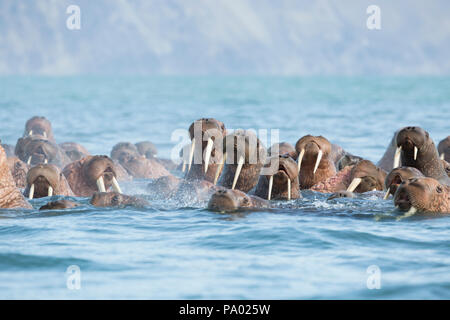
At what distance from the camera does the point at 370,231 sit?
10.0 meters

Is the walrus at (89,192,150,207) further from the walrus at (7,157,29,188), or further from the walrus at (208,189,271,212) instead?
the walrus at (7,157,29,188)

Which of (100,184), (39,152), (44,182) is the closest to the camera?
(44,182)

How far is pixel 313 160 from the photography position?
13695 mm

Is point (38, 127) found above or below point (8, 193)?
above

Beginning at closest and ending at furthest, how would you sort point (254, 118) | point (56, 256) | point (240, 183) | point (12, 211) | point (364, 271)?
point (364, 271), point (56, 256), point (12, 211), point (240, 183), point (254, 118)

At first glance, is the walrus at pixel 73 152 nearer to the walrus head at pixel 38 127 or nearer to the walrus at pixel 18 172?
the walrus head at pixel 38 127

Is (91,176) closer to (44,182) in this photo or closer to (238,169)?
(44,182)

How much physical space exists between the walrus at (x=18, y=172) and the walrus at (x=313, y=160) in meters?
4.89

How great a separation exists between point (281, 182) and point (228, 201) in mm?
1260

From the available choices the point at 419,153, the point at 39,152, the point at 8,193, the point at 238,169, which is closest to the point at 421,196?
the point at 419,153

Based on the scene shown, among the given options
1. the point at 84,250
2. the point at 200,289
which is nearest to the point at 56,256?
the point at 84,250

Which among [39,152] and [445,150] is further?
[39,152]
